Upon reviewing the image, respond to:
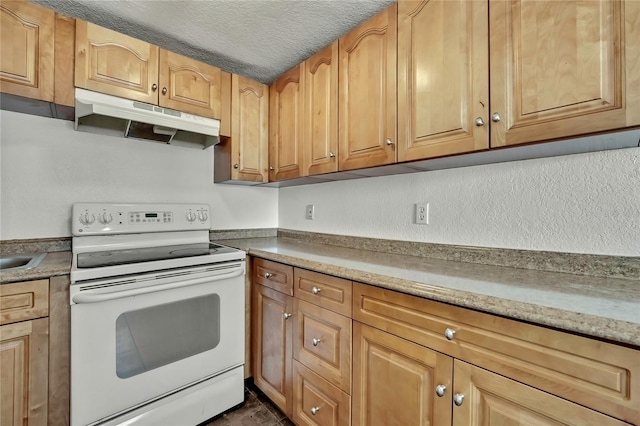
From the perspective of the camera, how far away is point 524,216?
4.00 ft

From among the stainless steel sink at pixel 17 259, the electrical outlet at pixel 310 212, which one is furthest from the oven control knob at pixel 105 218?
Answer: the electrical outlet at pixel 310 212

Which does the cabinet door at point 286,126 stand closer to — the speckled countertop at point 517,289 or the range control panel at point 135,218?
the range control panel at point 135,218

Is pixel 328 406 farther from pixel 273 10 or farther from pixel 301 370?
pixel 273 10

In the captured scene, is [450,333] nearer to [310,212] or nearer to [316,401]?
[316,401]

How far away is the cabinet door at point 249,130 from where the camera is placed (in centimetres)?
203

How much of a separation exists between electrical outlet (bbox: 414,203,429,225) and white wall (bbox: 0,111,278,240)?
152 cm

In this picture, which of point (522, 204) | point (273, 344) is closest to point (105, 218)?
point (273, 344)

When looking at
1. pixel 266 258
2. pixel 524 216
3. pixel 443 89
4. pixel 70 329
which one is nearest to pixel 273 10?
pixel 443 89

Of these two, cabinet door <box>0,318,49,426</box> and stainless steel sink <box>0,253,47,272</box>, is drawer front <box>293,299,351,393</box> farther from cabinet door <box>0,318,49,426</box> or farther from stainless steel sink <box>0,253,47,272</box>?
stainless steel sink <box>0,253,47,272</box>

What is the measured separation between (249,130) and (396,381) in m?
1.79

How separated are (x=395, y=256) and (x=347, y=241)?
1.44ft

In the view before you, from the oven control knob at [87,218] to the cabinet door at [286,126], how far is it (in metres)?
1.11

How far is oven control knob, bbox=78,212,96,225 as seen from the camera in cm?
166

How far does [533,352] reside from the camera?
0.73 meters
